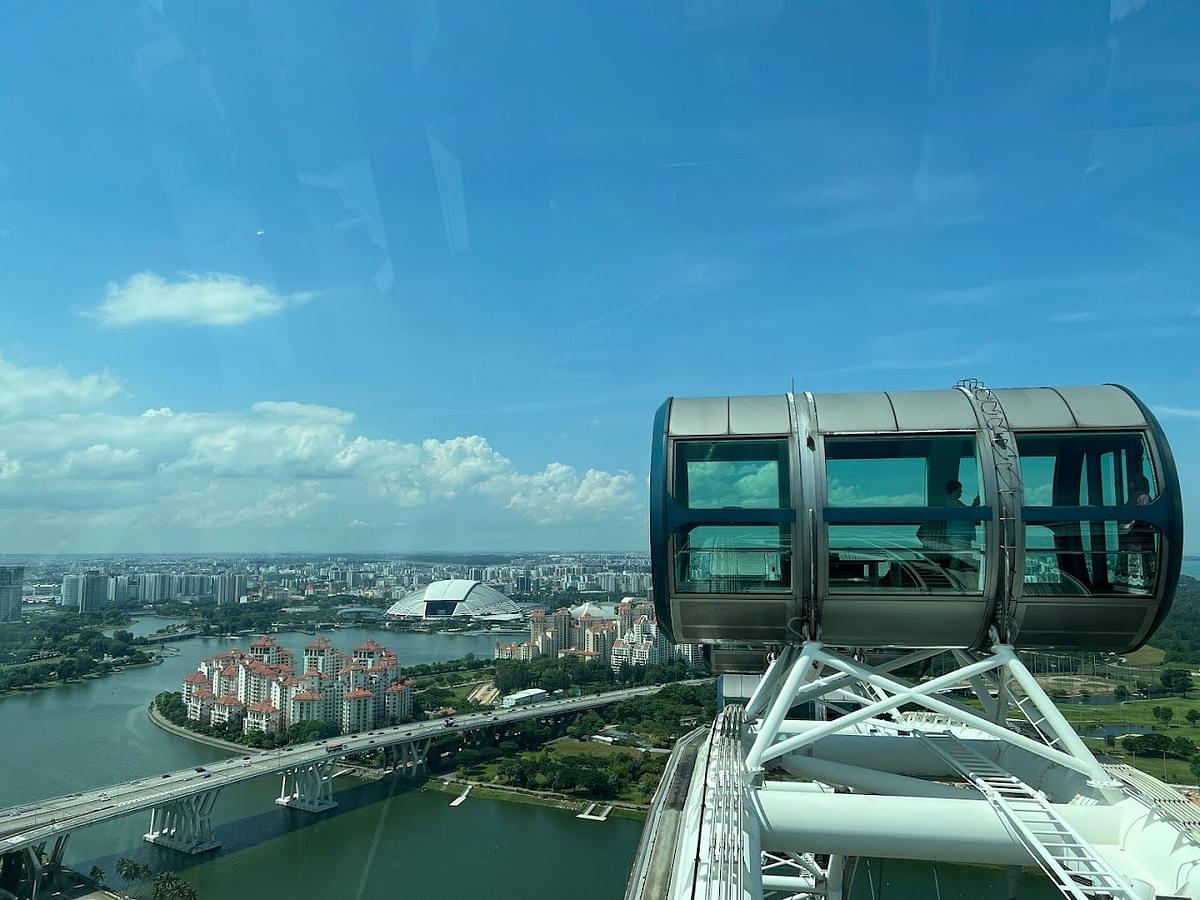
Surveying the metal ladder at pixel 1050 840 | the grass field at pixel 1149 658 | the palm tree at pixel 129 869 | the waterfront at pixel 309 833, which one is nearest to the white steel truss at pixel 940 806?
the metal ladder at pixel 1050 840

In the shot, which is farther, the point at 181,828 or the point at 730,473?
the point at 181,828

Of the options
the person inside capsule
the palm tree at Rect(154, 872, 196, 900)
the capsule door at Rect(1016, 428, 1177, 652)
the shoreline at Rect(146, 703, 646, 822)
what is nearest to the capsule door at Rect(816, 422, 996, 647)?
the person inside capsule

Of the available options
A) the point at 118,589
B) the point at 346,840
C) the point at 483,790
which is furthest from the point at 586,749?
the point at 118,589

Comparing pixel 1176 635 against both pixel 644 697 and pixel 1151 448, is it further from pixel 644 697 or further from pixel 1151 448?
pixel 1151 448

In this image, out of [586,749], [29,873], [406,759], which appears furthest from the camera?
[586,749]

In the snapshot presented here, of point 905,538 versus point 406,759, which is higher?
point 905,538

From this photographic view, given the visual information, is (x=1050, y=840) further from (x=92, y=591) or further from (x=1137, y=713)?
(x=92, y=591)

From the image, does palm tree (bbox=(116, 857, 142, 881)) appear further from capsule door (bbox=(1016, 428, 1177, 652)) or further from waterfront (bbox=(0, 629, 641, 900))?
capsule door (bbox=(1016, 428, 1177, 652))
